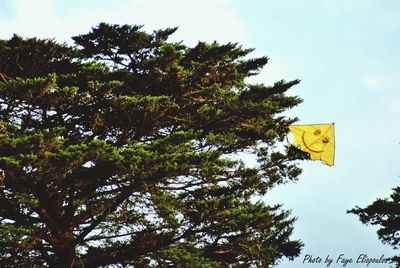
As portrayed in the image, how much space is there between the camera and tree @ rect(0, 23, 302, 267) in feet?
31.5

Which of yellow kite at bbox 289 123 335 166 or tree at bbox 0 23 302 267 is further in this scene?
yellow kite at bbox 289 123 335 166

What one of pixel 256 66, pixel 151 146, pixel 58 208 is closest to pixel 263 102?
pixel 256 66

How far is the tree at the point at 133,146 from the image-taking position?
9.59 meters

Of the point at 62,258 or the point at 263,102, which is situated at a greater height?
the point at 263,102

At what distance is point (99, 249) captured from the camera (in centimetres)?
1316

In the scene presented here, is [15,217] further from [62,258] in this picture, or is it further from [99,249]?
[99,249]

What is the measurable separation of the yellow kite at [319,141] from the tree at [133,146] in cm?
94

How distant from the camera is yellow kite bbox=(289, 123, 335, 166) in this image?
40.8ft

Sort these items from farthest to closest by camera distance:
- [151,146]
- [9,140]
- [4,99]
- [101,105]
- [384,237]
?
[384,237]
[101,105]
[4,99]
[151,146]
[9,140]

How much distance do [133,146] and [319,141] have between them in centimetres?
546

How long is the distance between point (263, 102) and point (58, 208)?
20.5 feet

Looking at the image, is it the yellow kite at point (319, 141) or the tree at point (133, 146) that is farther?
the yellow kite at point (319, 141)

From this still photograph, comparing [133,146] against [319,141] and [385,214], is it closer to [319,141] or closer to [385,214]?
[319,141]

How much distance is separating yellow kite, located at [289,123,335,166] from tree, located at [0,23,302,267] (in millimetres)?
943
